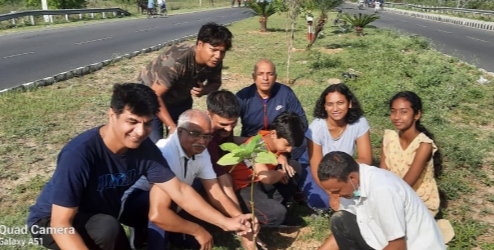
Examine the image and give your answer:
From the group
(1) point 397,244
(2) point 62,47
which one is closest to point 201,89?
(1) point 397,244

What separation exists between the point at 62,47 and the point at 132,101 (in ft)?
35.8

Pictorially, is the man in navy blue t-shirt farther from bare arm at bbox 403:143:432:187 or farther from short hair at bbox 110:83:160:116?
bare arm at bbox 403:143:432:187

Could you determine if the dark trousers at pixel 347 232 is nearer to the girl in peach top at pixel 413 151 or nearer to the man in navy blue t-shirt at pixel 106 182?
the man in navy blue t-shirt at pixel 106 182

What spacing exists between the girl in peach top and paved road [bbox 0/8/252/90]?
646cm

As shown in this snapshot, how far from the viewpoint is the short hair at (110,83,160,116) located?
7.25 feet

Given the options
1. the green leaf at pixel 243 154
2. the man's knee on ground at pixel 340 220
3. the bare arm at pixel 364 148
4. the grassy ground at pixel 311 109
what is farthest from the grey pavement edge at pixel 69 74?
the green leaf at pixel 243 154

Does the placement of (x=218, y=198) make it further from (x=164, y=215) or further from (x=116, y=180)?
(x=116, y=180)

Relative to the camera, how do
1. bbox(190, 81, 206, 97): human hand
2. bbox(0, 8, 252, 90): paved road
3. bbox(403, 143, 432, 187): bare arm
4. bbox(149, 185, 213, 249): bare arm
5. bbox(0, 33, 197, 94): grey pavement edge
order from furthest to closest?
bbox(0, 8, 252, 90): paved road < bbox(0, 33, 197, 94): grey pavement edge < bbox(190, 81, 206, 97): human hand < bbox(403, 143, 432, 187): bare arm < bbox(149, 185, 213, 249): bare arm

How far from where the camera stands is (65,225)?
2184mm

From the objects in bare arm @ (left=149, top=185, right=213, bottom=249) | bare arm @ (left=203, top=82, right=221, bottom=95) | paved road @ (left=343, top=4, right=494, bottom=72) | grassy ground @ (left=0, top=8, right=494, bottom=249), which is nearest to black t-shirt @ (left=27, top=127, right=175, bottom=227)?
bare arm @ (left=149, top=185, right=213, bottom=249)

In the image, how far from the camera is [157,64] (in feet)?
12.0

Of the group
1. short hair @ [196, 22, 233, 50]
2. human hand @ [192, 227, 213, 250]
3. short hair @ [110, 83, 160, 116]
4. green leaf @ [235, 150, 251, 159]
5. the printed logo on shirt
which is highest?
short hair @ [196, 22, 233, 50]

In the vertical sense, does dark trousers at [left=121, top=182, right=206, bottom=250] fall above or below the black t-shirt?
below

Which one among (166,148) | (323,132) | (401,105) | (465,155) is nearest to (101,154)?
(166,148)
